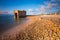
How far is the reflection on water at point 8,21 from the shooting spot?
94.5 inches

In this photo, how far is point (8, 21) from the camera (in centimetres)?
249

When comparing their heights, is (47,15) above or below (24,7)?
below

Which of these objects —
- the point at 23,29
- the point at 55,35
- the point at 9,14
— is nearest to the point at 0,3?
the point at 9,14

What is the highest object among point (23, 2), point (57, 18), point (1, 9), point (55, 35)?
point (23, 2)

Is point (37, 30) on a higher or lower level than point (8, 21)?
lower

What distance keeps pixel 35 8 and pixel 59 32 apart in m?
0.78

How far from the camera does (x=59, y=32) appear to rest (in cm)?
237

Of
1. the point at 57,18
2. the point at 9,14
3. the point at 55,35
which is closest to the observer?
the point at 55,35

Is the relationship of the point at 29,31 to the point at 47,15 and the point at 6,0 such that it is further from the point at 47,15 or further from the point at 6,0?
the point at 6,0

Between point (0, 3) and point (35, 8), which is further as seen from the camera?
point (35, 8)

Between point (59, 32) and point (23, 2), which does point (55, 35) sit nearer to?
point (59, 32)

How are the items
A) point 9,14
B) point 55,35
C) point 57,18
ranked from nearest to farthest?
point 55,35 → point 9,14 → point 57,18

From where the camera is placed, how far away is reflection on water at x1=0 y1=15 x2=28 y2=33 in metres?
2.40

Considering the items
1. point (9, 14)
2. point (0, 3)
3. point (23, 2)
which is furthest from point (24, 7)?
point (0, 3)
